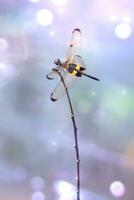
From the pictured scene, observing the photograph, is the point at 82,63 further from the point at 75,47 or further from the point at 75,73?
the point at 75,47

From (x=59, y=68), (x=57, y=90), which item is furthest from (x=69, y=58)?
(x=57, y=90)

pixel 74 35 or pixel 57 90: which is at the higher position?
pixel 74 35

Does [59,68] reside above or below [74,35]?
below

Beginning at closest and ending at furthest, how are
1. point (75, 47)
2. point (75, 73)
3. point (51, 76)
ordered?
point (75, 73) → point (51, 76) → point (75, 47)

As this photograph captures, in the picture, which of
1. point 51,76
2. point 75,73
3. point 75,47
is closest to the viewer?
point 75,73

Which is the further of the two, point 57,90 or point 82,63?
point 57,90

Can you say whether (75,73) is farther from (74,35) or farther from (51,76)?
(74,35)

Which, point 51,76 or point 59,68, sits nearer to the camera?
point 59,68

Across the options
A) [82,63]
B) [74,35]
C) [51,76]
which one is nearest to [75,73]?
[82,63]

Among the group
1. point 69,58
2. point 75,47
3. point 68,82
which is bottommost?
point 68,82
